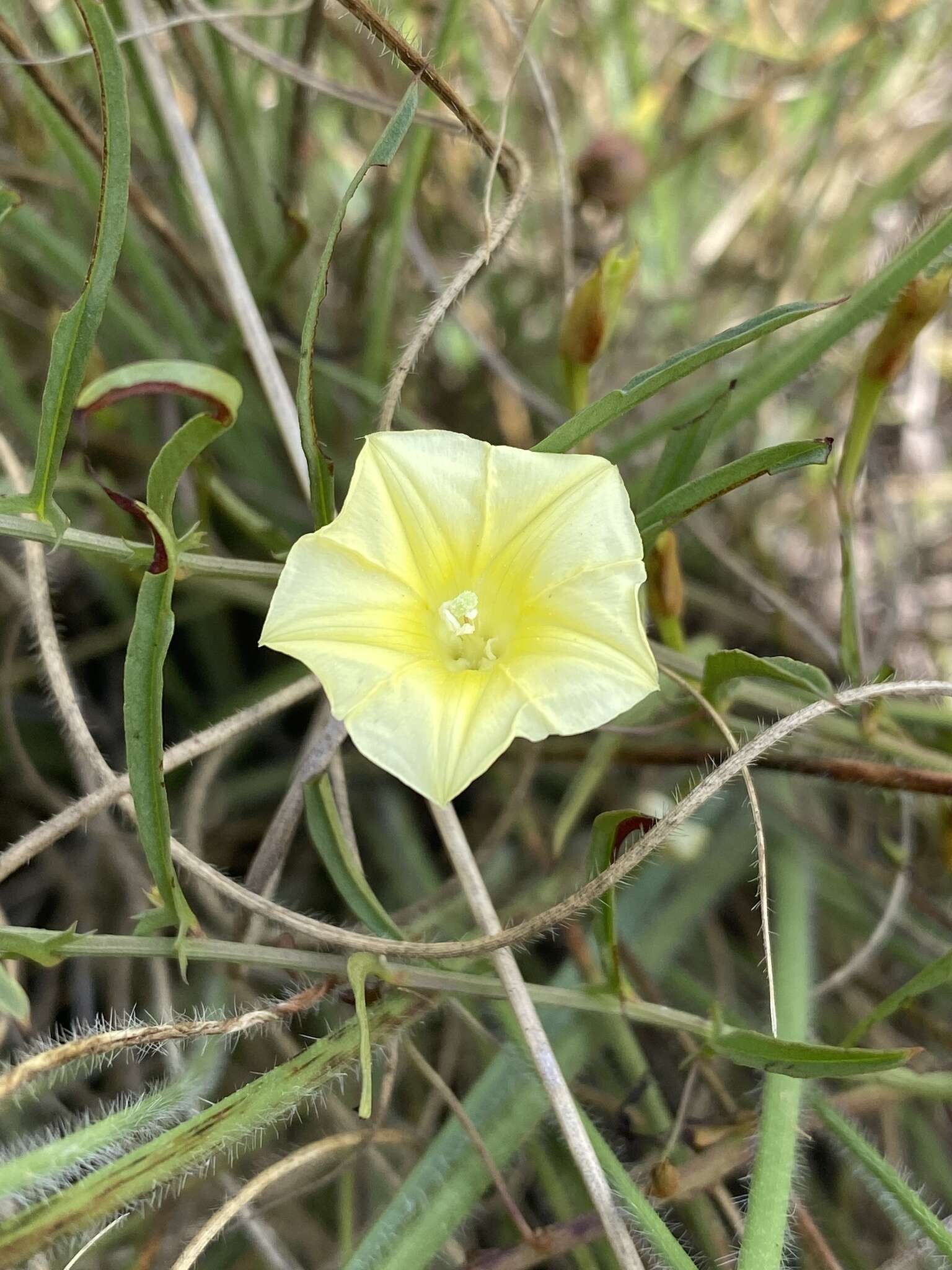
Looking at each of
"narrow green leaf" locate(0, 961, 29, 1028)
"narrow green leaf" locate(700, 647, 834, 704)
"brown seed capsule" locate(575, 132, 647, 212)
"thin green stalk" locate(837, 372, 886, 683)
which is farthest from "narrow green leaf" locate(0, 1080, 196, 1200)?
"brown seed capsule" locate(575, 132, 647, 212)

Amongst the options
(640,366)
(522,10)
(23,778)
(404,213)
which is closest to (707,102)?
(522,10)

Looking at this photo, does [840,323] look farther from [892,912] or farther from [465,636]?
[892,912]

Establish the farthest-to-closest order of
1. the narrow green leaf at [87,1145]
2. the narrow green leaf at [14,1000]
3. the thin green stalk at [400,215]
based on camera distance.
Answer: the thin green stalk at [400,215] < the narrow green leaf at [14,1000] < the narrow green leaf at [87,1145]

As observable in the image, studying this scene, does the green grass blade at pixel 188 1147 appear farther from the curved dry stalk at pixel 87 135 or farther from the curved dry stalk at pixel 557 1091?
the curved dry stalk at pixel 87 135

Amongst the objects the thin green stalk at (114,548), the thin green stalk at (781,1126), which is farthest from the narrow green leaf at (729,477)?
the thin green stalk at (781,1126)

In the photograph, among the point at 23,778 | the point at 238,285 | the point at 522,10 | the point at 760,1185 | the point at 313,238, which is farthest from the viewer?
the point at 522,10

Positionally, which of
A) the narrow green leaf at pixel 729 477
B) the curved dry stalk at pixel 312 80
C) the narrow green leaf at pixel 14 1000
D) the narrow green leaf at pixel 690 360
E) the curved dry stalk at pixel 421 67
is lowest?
the narrow green leaf at pixel 14 1000

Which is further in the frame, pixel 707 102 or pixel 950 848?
pixel 707 102

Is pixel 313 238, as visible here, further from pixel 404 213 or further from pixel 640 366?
pixel 640 366
